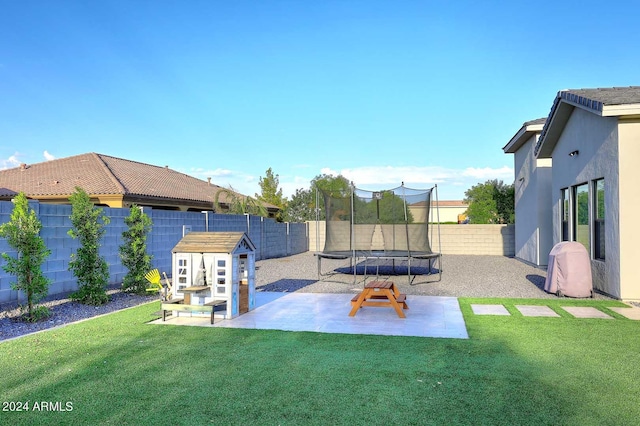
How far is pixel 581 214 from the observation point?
9352mm

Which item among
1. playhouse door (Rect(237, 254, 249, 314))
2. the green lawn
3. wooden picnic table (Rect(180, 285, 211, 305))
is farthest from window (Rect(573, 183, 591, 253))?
wooden picnic table (Rect(180, 285, 211, 305))

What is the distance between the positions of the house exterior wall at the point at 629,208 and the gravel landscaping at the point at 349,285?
22.7 inches

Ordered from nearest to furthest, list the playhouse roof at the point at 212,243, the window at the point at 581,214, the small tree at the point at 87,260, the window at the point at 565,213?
the playhouse roof at the point at 212,243 → the small tree at the point at 87,260 → the window at the point at 581,214 → the window at the point at 565,213

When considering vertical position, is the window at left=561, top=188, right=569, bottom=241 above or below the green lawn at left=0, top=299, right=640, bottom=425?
above

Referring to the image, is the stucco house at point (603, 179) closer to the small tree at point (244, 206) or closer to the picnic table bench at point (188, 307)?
the picnic table bench at point (188, 307)

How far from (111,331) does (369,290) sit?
3.43 metres

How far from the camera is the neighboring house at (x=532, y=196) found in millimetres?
12758

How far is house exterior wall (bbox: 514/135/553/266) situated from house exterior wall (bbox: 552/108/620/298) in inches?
93.3

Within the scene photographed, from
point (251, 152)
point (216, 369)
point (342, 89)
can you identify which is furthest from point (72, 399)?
point (251, 152)

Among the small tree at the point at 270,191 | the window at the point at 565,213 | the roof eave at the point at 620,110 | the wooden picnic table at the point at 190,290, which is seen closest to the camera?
the wooden picnic table at the point at 190,290

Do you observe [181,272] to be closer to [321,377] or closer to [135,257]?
[135,257]

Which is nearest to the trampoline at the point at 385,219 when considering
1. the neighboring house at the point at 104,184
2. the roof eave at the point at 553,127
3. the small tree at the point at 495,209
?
the roof eave at the point at 553,127

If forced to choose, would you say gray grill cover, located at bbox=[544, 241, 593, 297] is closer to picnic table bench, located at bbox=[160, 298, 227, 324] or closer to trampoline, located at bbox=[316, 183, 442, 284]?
trampoline, located at bbox=[316, 183, 442, 284]

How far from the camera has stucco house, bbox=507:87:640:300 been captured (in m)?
7.19
